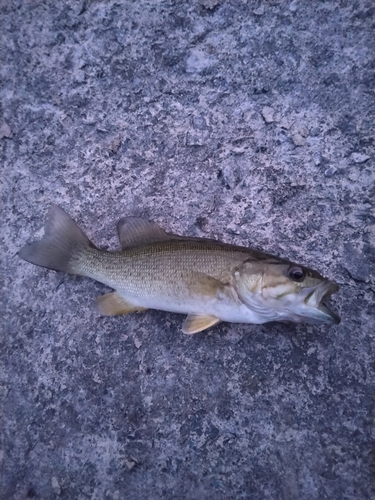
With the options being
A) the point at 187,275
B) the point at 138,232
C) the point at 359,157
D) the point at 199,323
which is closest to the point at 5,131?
the point at 138,232

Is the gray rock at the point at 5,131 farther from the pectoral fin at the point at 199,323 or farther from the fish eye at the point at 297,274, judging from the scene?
the fish eye at the point at 297,274

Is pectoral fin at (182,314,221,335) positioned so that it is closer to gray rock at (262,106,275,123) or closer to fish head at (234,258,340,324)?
fish head at (234,258,340,324)

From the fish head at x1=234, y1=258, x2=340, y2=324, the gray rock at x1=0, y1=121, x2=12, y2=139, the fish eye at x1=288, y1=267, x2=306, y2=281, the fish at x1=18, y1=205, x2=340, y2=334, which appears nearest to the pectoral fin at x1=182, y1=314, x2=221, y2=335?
the fish at x1=18, y1=205, x2=340, y2=334

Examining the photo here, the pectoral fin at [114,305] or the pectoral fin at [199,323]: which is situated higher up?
the pectoral fin at [114,305]

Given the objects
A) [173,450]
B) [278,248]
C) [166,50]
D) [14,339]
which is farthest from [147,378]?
[166,50]

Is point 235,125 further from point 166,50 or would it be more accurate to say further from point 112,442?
point 112,442

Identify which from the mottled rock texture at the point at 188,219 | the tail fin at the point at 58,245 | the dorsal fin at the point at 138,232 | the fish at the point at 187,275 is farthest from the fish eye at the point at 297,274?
the tail fin at the point at 58,245

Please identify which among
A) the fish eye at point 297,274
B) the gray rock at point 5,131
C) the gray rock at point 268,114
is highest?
the gray rock at point 5,131

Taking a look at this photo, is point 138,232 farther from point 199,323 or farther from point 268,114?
point 268,114
